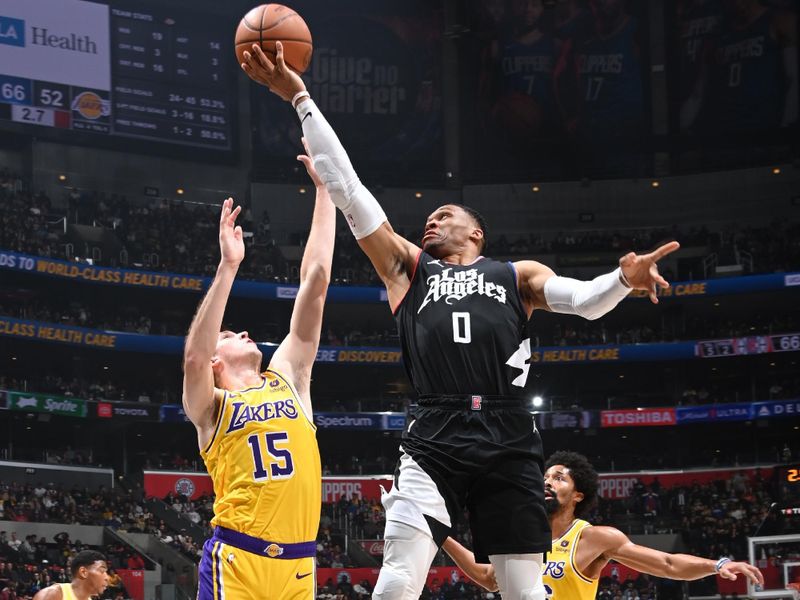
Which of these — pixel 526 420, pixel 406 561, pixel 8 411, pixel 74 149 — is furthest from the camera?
pixel 74 149

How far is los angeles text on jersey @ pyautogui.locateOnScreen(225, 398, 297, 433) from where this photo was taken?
5.89m

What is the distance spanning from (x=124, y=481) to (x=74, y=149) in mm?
12755

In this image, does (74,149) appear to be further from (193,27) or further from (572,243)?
(572,243)

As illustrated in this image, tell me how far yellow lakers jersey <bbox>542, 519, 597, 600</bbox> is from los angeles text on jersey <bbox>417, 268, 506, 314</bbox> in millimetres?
3027

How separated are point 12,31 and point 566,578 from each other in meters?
33.4

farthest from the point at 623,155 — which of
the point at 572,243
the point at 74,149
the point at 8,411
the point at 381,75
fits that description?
the point at 8,411

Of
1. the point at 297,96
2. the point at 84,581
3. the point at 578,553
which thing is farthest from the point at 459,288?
the point at 84,581

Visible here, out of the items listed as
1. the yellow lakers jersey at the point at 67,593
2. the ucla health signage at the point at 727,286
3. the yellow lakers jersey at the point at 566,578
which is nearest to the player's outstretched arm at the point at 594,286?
the yellow lakers jersey at the point at 566,578

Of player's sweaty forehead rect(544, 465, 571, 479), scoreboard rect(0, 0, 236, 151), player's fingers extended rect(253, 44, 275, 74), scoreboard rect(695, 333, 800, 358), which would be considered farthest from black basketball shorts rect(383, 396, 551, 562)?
scoreboard rect(0, 0, 236, 151)

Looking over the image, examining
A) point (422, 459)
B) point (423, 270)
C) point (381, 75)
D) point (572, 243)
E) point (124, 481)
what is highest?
point (381, 75)

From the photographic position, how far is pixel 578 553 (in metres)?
7.54

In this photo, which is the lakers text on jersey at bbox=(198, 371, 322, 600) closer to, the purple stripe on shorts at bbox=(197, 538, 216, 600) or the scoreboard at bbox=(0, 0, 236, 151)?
the purple stripe on shorts at bbox=(197, 538, 216, 600)

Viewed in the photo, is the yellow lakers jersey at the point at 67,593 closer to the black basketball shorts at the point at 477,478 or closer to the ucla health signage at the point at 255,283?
the black basketball shorts at the point at 477,478

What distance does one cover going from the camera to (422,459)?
4.81m
